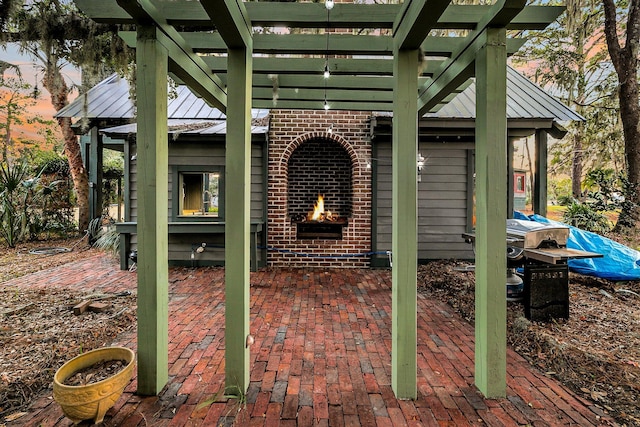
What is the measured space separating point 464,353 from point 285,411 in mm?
1692

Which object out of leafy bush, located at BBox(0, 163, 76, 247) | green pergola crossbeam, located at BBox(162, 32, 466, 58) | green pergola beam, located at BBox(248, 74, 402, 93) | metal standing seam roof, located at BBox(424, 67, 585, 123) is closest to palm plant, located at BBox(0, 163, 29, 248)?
leafy bush, located at BBox(0, 163, 76, 247)

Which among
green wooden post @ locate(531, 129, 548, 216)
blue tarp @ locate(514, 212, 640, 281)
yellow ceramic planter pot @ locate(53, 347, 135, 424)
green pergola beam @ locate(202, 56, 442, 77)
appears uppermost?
green pergola beam @ locate(202, 56, 442, 77)

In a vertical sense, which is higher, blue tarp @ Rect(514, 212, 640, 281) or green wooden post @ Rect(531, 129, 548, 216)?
green wooden post @ Rect(531, 129, 548, 216)

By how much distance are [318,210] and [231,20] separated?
5.06 metres

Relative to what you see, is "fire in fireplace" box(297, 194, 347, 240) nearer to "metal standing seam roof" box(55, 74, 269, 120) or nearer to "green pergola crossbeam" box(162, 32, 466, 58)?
"metal standing seam roof" box(55, 74, 269, 120)

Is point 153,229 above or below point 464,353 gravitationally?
above

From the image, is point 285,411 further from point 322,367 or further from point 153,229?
point 153,229

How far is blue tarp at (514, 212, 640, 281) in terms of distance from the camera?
464 centimetres

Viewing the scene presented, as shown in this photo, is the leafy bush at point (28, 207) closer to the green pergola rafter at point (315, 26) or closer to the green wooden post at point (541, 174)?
the green pergola rafter at point (315, 26)

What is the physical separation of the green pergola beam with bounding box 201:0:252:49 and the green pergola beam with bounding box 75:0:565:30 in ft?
0.69

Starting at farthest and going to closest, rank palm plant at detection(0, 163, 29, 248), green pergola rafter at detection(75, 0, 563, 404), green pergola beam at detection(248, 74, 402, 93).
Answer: palm plant at detection(0, 163, 29, 248)
green pergola beam at detection(248, 74, 402, 93)
green pergola rafter at detection(75, 0, 563, 404)

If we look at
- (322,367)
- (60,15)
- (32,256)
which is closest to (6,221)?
(32,256)

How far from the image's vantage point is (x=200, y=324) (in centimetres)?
333

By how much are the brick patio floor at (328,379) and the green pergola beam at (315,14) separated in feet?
8.50
